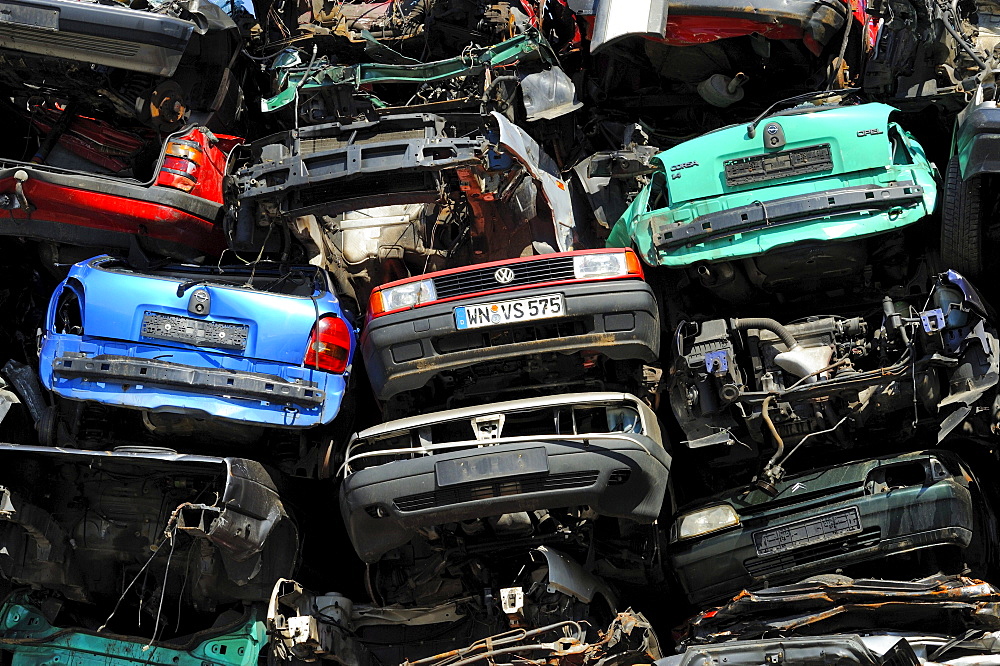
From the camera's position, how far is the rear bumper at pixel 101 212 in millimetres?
10664

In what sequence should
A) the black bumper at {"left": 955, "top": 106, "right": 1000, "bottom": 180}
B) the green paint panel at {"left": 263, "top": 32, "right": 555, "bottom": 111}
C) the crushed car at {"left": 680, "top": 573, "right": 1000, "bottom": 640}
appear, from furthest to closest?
1. the green paint panel at {"left": 263, "top": 32, "right": 555, "bottom": 111}
2. the black bumper at {"left": 955, "top": 106, "right": 1000, "bottom": 180}
3. the crushed car at {"left": 680, "top": 573, "right": 1000, "bottom": 640}

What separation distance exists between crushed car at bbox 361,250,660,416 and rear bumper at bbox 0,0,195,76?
2.97 metres

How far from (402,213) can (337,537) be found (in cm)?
262

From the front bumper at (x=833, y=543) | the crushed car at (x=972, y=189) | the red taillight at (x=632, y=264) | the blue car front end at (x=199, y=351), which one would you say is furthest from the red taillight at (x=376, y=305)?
the crushed car at (x=972, y=189)

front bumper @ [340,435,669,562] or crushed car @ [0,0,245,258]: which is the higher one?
crushed car @ [0,0,245,258]

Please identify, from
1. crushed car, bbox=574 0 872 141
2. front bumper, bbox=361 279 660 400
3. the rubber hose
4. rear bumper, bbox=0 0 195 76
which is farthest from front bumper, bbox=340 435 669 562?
rear bumper, bbox=0 0 195 76

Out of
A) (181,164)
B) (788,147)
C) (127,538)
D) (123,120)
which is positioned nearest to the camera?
(788,147)

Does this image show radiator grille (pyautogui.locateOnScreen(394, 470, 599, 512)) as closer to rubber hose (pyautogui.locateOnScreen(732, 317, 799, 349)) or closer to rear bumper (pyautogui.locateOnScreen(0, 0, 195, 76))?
rubber hose (pyautogui.locateOnScreen(732, 317, 799, 349))

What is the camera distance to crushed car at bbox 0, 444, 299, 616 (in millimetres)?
9984

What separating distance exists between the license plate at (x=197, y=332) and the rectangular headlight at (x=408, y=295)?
1.10 metres

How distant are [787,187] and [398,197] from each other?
2.77 meters

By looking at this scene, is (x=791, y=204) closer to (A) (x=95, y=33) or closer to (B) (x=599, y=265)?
(B) (x=599, y=265)

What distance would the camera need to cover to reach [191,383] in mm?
9773

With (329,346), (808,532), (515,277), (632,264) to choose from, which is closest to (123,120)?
(329,346)
